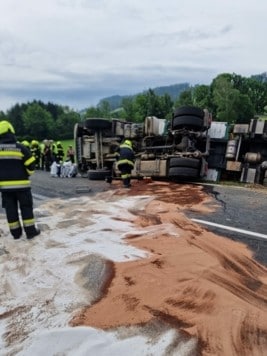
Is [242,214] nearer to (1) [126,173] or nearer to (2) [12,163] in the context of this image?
(2) [12,163]

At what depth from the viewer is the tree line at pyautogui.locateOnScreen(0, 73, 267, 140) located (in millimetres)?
55281

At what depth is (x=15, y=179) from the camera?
512cm

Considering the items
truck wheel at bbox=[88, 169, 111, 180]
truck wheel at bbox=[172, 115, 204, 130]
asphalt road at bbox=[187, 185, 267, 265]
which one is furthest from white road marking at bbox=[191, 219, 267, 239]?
truck wheel at bbox=[88, 169, 111, 180]

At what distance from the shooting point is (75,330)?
9.26 feet

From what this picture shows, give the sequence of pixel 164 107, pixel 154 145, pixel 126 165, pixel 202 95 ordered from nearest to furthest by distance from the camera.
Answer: pixel 126 165
pixel 154 145
pixel 202 95
pixel 164 107

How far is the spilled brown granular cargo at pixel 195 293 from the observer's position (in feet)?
9.03

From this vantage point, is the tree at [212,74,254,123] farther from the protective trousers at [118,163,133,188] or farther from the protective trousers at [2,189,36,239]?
the protective trousers at [2,189,36,239]

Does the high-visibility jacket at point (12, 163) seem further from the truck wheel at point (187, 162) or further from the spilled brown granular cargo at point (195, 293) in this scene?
the truck wheel at point (187, 162)

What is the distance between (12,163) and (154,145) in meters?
6.34

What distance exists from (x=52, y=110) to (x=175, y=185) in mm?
87995

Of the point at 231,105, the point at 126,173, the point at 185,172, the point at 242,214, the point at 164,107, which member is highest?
the point at 242,214

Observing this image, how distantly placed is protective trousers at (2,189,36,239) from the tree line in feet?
106

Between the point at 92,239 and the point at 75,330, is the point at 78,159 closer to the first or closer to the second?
the point at 92,239

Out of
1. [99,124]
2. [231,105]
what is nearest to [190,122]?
[99,124]
